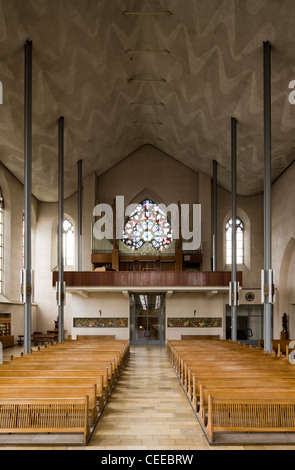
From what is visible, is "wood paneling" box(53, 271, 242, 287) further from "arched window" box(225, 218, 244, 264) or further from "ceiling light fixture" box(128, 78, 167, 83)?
"ceiling light fixture" box(128, 78, 167, 83)

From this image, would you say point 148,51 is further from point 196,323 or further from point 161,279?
point 196,323

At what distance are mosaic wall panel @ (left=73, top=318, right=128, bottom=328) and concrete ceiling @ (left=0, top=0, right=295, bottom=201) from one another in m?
5.70

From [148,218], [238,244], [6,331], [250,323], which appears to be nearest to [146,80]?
[148,218]

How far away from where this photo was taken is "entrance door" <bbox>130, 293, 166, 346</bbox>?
19.3m

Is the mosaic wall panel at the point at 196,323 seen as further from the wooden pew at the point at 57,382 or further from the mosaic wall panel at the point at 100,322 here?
the wooden pew at the point at 57,382

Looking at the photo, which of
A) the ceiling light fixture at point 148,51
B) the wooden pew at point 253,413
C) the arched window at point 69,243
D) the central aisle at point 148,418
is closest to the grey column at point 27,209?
the central aisle at point 148,418

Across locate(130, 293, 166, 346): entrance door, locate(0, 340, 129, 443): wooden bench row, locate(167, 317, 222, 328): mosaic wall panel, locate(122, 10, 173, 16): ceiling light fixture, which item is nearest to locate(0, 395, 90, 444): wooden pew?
locate(0, 340, 129, 443): wooden bench row

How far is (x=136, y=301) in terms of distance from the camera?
64.0ft

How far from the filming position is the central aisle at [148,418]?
5.59m

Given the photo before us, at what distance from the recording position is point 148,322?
63.6 ft

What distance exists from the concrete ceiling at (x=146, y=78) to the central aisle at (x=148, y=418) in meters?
7.93

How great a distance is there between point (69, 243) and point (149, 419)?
50.9 feet
